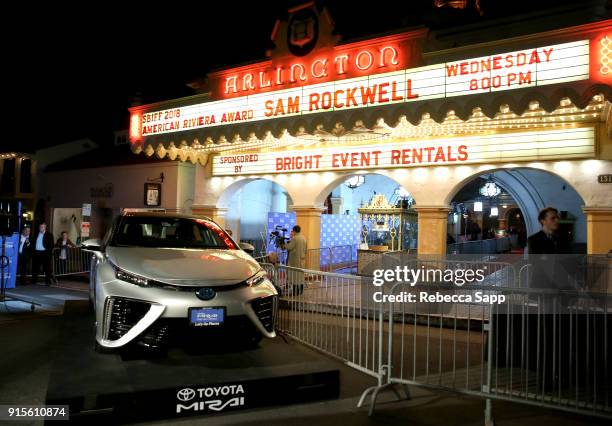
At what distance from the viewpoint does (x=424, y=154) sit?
12.2 metres

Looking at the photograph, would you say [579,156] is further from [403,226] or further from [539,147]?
[403,226]

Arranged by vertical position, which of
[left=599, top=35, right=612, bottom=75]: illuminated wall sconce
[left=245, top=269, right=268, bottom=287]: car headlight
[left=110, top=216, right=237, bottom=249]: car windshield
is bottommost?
[left=245, top=269, right=268, bottom=287]: car headlight

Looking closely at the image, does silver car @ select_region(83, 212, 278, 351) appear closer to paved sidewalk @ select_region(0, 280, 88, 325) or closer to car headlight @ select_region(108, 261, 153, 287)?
car headlight @ select_region(108, 261, 153, 287)

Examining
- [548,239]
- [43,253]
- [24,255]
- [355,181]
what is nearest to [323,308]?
[548,239]

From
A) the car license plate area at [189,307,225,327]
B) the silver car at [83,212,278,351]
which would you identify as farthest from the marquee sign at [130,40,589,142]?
the car license plate area at [189,307,225,327]

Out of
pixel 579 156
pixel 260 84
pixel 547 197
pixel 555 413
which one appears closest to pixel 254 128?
pixel 260 84

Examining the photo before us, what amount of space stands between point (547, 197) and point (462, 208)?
10117 millimetres

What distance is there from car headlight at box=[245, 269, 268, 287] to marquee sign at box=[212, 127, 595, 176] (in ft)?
24.0

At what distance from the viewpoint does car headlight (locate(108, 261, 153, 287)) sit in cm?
517

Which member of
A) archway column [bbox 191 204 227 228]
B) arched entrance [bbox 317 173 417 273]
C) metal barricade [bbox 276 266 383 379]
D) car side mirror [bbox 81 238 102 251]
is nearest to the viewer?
car side mirror [bbox 81 238 102 251]

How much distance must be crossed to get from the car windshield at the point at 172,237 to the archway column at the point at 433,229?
6.54m

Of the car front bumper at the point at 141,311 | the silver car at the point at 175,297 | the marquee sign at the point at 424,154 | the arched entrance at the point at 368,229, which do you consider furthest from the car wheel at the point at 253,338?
the arched entrance at the point at 368,229

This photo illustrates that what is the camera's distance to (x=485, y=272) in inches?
385

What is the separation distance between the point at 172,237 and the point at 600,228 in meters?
8.55
